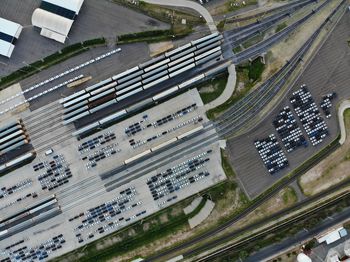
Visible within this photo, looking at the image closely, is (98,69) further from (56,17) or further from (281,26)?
(281,26)

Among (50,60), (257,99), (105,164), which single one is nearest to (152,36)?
(50,60)

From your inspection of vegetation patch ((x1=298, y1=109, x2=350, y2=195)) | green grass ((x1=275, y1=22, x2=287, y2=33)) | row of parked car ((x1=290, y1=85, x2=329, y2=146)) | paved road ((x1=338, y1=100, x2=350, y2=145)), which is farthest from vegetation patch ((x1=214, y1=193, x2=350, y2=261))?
green grass ((x1=275, y1=22, x2=287, y2=33))

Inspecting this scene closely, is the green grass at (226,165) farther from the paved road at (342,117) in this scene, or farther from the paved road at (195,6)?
the paved road at (195,6)

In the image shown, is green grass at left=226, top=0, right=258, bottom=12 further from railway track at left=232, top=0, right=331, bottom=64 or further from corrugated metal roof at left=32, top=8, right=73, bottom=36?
corrugated metal roof at left=32, top=8, right=73, bottom=36

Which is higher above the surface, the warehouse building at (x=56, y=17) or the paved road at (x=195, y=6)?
the warehouse building at (x=56, y=17)

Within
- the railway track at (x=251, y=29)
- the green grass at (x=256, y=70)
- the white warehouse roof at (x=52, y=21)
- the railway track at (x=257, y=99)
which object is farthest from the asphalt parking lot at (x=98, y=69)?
the green grass at (x=256, y=70)

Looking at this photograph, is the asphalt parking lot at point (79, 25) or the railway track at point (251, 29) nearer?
the asphalt parking lot at point (79, 25)
